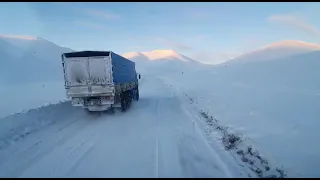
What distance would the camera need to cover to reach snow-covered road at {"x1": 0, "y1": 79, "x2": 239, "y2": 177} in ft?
22.3

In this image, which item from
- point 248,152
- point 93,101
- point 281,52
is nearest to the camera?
point 248,152

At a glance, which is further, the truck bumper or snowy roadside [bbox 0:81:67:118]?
snowy roadside [bbox 0:81:67:118]

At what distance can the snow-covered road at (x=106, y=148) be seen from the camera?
6.80 meters

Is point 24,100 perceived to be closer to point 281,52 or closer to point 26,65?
point 26,65

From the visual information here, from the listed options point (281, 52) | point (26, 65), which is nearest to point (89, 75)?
point (26, 65)

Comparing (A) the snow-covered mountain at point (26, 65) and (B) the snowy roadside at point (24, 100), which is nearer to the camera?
(B) the snowy roadside at point (24, 100)

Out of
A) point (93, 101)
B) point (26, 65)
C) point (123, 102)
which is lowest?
point (123, 102)

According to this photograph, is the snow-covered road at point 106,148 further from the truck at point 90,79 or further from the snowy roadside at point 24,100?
the snowy roadside at point 24,100

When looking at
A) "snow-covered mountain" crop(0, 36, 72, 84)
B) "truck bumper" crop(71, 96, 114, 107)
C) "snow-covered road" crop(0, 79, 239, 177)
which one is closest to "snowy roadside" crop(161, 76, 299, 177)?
"snow-covered road" crop(0, 79, 239, 177)

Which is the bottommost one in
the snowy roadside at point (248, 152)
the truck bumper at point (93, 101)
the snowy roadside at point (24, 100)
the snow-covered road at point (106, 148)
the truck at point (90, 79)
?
the snowy roadside at point (248, 152)

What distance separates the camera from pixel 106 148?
28.3 ft

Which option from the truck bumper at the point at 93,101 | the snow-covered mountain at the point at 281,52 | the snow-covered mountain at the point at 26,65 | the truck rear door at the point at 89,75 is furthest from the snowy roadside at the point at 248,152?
the snow-covered mountain at the point at 281,52

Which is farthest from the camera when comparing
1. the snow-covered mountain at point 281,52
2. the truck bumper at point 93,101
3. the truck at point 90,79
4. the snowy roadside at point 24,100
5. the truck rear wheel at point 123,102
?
the snow-covered mountain at point 281,52

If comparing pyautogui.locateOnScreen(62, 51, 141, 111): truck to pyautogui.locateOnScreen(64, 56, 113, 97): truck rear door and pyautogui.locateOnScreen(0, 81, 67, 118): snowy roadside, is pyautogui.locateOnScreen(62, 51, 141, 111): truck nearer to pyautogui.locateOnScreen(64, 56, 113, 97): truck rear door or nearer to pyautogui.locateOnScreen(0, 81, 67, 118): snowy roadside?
pyautogui.locateOnScreen(64, 56, 113, 97): truck rear door
